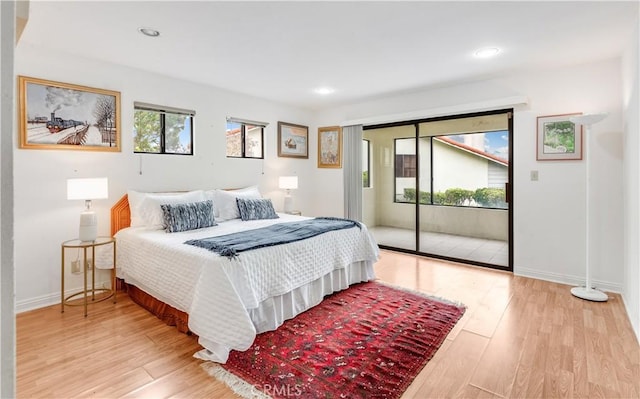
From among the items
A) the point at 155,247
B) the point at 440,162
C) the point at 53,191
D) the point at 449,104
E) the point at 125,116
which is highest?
the point at 449,104

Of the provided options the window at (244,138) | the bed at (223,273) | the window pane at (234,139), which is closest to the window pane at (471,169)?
the bed at (223,273)

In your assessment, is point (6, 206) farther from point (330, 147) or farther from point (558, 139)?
point (330, 147)

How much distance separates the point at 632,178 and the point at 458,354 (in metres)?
2.14

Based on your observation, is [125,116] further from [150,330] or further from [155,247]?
[150,330]

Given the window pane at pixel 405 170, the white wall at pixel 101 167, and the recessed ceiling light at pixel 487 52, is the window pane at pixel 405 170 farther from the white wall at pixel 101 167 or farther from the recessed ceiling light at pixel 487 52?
the white wall at pixel 101 167

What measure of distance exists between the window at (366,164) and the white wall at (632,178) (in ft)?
10.5

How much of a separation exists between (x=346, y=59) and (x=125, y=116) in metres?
2.48

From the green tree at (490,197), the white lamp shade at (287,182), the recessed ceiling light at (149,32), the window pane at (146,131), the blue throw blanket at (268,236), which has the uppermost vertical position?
the recessed ceiling light at (149,32)

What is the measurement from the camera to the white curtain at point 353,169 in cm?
520

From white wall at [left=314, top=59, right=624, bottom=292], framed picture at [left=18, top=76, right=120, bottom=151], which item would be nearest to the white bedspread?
framed picture at [left=18, top=76, right=120, bottom=151]

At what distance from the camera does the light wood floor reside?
1815 millimetres

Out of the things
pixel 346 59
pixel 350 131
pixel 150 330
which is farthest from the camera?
pixel 350 131

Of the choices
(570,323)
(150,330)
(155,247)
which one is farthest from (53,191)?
(570,323)

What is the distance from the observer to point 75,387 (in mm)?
1832
